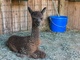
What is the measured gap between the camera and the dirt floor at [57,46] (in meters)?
3.04

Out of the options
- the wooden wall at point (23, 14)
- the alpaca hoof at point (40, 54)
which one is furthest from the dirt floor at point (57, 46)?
the wooden wall at point (23, 14)

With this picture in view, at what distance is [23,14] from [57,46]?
122 centimetres

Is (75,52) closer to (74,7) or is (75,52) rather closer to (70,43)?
(70,43)

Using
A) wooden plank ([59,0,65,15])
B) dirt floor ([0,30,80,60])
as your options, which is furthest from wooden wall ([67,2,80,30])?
dirt floor ([0,30,80,60])

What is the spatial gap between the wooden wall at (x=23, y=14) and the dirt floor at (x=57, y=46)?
226 mm

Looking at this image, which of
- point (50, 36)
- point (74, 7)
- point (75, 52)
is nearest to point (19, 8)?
point (50, 36)

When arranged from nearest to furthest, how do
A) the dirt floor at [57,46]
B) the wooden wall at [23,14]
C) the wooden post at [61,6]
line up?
1. the dirt floor at [57,46]
2. the wooden wall at [23,14]
3. the wooden post at [61,6]

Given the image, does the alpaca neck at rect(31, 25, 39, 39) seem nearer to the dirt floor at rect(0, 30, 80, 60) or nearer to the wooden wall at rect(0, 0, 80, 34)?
the dirt floor at rect(0, 30, 80, 60)

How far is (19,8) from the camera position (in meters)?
4.32

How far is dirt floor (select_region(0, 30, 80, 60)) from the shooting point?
9.96 feet

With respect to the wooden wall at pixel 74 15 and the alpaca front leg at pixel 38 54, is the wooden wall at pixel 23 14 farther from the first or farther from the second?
the alpaca front leg at pixel 38 54

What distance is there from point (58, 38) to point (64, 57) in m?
1.01

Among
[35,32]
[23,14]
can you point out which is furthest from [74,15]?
[35,32]

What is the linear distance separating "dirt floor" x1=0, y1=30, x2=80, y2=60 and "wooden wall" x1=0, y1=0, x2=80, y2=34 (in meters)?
0.23
